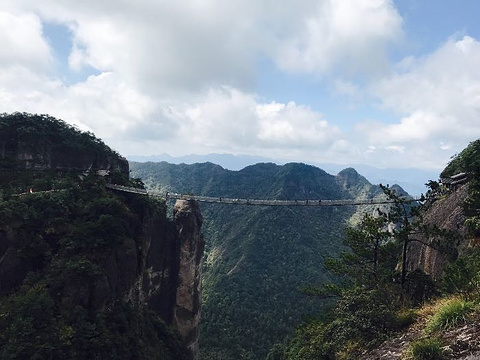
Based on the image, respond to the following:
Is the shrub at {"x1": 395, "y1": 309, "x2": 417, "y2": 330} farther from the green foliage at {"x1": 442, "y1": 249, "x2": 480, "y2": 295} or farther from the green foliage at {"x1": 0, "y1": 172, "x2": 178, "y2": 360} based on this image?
the green foliage at {"x1": 0, "y1": 172, "x2": 178, "y2": 360}

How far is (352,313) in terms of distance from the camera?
36.6 ft

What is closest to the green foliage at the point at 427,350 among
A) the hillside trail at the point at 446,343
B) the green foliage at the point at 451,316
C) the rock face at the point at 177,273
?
the hillside trail at the point at 446,343

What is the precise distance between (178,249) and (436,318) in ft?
140

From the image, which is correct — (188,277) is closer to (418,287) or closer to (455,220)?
(455,220)

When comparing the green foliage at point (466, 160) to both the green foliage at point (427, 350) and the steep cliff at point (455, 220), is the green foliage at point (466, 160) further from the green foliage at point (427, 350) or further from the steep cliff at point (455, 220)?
the green foliage at point (427, 350)

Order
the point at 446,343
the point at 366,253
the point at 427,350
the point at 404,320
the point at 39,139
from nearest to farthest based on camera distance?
1. the point at 427,350
2. the point at 446,343
3. the point at 404,320
4. the point at 366,253
5. the point at 39,139

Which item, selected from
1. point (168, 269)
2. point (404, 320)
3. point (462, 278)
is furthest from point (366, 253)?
point (168, 269)

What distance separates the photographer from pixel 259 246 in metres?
101

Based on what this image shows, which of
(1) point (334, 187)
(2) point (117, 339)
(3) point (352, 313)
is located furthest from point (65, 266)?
(1) point (334, 187)

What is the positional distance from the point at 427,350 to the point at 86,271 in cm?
2698

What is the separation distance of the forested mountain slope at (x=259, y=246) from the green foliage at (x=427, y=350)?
17.2 m

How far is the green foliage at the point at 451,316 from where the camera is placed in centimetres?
764

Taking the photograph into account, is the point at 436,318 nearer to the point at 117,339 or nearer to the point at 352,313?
the point at 352,313

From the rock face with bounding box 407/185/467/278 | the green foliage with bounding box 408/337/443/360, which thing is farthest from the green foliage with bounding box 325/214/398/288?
the green foliage with bounding box 408/337/443/360
